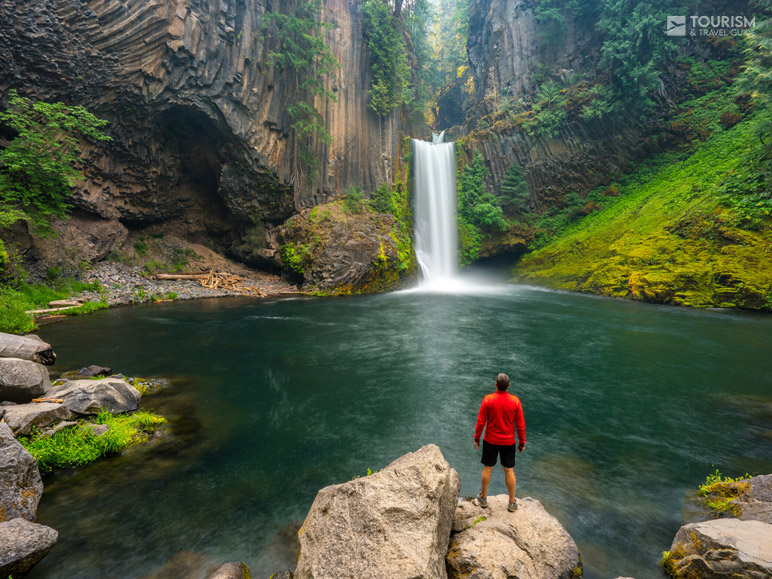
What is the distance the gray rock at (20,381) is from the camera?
20.6 ft

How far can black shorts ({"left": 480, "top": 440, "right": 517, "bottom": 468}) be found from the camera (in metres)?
4.38

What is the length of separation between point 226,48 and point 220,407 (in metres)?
22.4

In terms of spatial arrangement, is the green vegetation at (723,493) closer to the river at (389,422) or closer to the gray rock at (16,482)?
the river at (389,422)

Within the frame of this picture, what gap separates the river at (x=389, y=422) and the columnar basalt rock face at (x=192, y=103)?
12.2 meters

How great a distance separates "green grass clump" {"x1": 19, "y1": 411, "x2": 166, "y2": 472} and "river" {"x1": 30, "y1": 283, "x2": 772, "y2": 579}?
24cm

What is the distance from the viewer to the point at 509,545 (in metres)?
3.50

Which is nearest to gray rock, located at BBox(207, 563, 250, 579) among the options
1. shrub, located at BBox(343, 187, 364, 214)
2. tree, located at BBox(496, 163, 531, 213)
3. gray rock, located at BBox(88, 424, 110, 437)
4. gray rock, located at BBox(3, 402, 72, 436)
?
gray rock, located at BBox(88, 424, 110, 437)

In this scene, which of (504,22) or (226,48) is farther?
(504,22)

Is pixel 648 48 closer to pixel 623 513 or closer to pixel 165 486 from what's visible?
pixel 623 513

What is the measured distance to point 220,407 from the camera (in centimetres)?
781

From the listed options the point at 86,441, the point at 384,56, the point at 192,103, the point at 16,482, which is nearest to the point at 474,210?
the point at 384,56

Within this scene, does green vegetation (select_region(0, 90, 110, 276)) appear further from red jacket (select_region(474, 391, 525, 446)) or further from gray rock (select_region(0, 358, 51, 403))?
red jacket (select_region(474, 391, 525, 446))

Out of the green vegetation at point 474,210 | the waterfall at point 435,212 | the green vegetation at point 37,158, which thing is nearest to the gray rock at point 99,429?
the green vegetation at point 37,158

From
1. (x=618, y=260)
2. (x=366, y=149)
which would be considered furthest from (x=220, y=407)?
(x=366, y=149)
